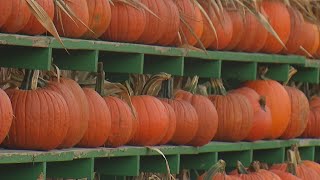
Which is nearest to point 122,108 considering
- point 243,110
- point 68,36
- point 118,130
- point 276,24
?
point 118,130

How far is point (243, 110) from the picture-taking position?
9281 millimetres

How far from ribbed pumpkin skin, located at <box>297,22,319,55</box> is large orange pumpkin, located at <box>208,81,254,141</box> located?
1.40 m

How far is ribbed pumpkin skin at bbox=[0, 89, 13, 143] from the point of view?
6285 mm

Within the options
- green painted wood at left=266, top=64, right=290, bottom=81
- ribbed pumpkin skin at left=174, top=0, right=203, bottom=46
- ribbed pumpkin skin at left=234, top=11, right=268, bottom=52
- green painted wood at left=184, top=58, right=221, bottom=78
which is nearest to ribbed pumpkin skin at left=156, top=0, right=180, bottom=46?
ribbed pumpkin skin at left=174, top=0, right=203, bottom=46

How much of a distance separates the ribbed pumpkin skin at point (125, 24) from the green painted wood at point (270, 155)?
8.65ft

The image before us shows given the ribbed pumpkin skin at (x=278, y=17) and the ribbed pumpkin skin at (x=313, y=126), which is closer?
the ribbed pumpkin skin at (x=278, y=17)

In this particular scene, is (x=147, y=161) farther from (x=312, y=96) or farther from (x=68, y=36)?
(x=312, y=96)

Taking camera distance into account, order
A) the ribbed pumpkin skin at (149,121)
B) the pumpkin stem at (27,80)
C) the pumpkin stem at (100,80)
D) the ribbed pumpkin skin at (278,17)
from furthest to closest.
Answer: the ribbed pumpkin skin at (278,17)
the ribbed pumpkin skin at (149,121)
the pumpkin stem at (100,80)
the pumpkin stem at (27,80)

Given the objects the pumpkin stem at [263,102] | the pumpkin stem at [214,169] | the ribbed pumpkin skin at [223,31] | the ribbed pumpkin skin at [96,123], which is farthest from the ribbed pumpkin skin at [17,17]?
the pumpkin stem at [263,102]

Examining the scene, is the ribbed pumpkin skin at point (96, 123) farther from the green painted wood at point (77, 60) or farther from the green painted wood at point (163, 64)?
the green painted wood at point (163, 64)

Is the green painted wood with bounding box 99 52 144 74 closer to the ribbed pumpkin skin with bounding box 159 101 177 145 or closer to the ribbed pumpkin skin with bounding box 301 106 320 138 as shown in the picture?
the ribbed pumpkin skin with bounding box 159 101 177 145

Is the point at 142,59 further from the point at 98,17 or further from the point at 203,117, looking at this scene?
the point at 203,117

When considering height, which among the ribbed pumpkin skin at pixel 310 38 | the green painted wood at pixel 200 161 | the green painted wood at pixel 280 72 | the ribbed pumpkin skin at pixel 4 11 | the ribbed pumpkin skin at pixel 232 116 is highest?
the ribbed pumpkin skin at pixel 4 11

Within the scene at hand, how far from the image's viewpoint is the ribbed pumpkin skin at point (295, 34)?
10352 millimetres
